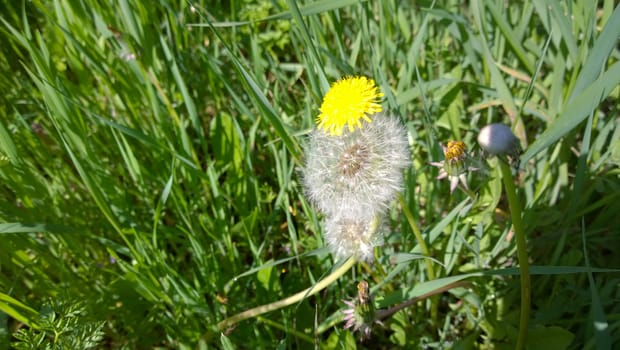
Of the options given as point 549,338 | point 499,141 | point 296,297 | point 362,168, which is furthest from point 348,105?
point 549,338

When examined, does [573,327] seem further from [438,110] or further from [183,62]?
[183,62]

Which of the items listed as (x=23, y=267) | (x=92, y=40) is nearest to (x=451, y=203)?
(x=23, y=267)

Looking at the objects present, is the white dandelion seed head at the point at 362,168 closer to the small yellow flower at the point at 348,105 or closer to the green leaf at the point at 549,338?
the small yellow flower at the point at 348,105

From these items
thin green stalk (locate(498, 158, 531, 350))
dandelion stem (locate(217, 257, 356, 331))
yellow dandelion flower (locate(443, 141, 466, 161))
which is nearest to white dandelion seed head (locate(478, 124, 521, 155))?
thin green stalk (locate(498, 158, 531, 350))

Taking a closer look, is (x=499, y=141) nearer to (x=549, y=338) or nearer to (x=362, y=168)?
(x=362, y=168)

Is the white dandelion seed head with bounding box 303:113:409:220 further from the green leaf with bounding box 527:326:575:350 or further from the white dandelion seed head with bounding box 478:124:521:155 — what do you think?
the green leaf with bounding box 527:326:575:350

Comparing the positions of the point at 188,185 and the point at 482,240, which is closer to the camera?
the point at 482,240

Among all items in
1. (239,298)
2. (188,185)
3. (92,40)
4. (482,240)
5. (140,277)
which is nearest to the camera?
(140,277)
